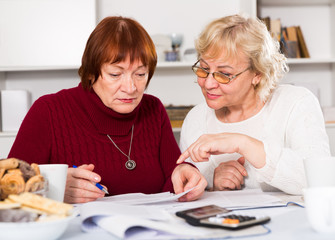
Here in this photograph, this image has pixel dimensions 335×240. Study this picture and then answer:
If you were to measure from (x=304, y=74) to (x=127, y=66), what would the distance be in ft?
7.28

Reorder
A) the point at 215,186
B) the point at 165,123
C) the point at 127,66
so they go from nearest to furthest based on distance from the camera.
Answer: the point at 127,66, the point at 215,186, the point at 165,123

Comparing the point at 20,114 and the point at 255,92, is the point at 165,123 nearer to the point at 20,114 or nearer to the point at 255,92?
the point at 255,92

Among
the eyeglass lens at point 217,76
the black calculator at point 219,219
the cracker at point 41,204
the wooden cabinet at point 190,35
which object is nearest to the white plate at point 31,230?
the cracker at point 41,204

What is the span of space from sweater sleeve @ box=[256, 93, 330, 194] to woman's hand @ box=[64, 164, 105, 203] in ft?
1.74

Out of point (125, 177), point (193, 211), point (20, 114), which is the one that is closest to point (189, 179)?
point (125, 177)

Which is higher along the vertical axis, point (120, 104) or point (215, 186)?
point (120, 104)

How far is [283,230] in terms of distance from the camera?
912mm

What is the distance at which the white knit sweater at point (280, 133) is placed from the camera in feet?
4.61

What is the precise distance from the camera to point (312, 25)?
11.0ft

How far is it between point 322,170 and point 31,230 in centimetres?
71

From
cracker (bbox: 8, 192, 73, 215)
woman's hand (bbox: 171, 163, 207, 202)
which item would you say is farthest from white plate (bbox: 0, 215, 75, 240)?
woman's hand (bbox: 171, 163, 207, 202)

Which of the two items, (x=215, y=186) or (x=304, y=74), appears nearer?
(x=215, y=186)

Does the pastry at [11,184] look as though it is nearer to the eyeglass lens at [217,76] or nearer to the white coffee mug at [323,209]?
the white coffee mug at [323,209]

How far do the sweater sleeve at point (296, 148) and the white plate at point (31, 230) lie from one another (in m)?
0.70
